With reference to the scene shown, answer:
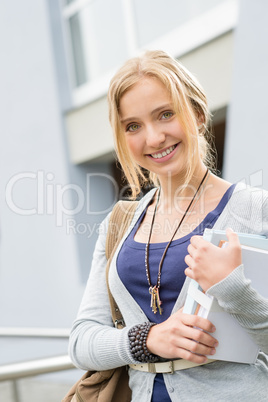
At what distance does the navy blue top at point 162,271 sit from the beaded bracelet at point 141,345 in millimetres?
55

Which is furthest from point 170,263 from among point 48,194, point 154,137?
point 48,194

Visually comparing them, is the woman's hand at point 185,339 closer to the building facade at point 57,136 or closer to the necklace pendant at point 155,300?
the necklace pendant at point 155,300

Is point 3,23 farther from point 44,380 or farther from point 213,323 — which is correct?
point 213,323

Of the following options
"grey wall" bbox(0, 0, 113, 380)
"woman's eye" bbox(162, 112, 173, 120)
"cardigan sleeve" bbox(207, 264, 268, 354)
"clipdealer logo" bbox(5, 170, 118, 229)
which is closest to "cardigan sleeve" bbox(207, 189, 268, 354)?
"cardigan sleeve" bbox(207, 264, 268, 354)

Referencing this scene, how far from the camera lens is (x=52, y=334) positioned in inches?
87.3

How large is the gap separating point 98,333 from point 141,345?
5.5 inches

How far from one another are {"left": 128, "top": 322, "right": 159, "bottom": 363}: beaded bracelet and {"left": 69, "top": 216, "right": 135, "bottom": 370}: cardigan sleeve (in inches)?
0.5

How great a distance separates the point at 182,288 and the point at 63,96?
16.5 ft

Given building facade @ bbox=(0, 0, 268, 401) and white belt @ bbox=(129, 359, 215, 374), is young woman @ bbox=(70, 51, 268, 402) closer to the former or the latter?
white belt @ bbox=(129, 359, 215, 374)

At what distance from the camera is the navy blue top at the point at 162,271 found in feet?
3.89

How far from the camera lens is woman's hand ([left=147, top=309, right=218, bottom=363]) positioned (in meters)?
1.06

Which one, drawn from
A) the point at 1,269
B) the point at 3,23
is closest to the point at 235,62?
the point at 3,23

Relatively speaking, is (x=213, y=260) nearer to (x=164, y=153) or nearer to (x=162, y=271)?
(x=162, y=271)

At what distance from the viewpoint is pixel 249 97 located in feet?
12.1
